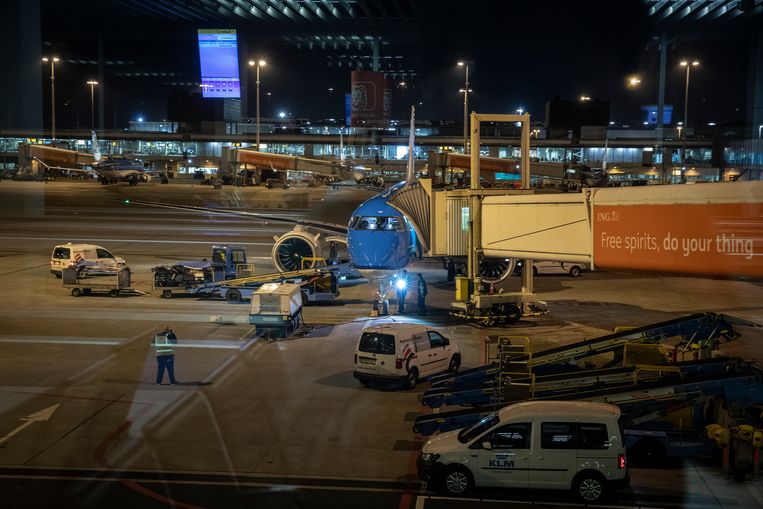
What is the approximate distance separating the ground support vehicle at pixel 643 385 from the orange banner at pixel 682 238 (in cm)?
304

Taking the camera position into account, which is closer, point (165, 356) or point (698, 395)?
point (698, 395)

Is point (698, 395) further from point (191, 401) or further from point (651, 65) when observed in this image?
point (651, 65)

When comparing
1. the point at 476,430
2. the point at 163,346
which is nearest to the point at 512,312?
the point at 163,346

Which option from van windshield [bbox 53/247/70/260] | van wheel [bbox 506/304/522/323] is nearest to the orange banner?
van wheel [bbox 506/304/522/323]

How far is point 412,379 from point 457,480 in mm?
6987

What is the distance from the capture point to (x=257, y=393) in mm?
19109

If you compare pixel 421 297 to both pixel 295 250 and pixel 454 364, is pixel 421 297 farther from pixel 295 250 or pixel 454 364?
pixel 295 250

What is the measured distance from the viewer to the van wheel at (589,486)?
12.5 m

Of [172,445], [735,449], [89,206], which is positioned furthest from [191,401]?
[89,206]

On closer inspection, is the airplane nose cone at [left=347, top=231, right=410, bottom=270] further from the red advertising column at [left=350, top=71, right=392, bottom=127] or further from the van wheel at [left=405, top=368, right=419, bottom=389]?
the red advertising column at [left=350, top=71, right=392, bottom=127]

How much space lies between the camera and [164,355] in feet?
63.9

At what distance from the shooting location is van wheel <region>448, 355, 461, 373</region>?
70.6 feet

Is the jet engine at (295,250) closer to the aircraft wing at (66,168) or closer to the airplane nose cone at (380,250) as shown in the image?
the airplane nose cone at (380,250)

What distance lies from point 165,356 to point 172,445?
464cm
